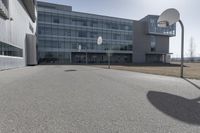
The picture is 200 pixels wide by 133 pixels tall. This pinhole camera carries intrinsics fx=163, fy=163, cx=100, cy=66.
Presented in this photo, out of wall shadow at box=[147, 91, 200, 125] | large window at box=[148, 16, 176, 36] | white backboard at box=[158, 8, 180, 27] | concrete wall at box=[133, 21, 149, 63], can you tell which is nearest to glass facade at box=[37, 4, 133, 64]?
concrete wall at box=[133, 21, 149, 63]

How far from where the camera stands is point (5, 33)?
2067 cm

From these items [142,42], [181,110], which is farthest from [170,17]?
[142,42]

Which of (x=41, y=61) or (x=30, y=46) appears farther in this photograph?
(x=41, y=61)

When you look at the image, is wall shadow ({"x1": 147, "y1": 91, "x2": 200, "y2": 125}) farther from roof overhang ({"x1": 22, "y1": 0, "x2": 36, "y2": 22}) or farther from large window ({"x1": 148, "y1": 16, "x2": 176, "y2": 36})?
large window ({"x1": 148, "y1": 16, "x2": 176, "y2": 36})

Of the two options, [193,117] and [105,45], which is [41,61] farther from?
[193,117]

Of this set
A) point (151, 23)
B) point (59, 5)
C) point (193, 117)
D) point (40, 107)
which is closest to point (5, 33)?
point (40, 107)

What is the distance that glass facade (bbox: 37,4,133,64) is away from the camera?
5466cm

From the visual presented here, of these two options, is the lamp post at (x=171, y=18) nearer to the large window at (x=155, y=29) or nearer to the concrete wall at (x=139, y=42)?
the concrete wall at (x=139, y=42)

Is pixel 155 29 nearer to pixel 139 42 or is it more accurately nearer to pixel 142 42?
pixel 142 42

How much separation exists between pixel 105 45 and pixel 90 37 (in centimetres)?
688

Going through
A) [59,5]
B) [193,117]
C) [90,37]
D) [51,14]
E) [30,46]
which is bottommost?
[193,117]

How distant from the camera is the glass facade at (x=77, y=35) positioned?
5466 centimetres

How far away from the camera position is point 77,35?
59688 mm

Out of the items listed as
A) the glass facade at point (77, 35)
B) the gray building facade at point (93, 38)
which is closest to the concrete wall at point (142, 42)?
the gray building facade at point (93, 38)
